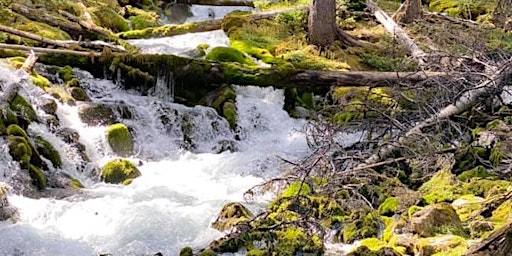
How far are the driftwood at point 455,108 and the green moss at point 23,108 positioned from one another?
18.6 ft

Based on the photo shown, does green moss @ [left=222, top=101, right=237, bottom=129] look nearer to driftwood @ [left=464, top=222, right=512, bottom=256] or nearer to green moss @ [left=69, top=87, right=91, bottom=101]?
green moss @ [left=69, top=87, right=91, bottom=101]

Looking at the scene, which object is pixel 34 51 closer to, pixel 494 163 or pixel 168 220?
pixel 168 220

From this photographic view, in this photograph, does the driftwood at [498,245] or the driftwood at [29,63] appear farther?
the driftwood at [29,63]

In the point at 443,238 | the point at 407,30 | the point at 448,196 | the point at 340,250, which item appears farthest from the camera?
the point at 407,30

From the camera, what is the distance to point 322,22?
51.7 ft

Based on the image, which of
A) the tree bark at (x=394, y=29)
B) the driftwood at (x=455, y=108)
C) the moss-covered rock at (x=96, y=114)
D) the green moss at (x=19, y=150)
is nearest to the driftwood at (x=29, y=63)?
A: the moss-covered rock at (x=96, y=114)

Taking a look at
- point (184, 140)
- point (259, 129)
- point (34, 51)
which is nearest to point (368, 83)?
point (259, 129)

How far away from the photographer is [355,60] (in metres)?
15.0

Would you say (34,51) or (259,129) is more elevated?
(34,51)

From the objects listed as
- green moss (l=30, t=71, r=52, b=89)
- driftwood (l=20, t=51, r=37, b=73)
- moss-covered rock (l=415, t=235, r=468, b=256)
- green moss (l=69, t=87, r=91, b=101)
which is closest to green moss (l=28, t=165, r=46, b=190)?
green moss (l=30, t=71, r=52, b=89)

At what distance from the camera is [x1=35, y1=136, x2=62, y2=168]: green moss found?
9.76m

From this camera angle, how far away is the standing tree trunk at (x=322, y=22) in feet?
51.5

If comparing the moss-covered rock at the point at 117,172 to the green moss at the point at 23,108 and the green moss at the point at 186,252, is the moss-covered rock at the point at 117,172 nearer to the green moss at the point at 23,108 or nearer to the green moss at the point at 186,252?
the green moss at the point at 23,108

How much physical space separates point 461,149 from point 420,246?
262 cm
